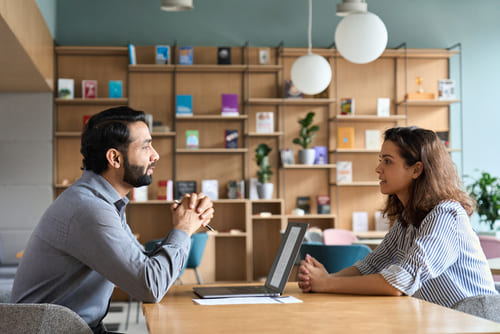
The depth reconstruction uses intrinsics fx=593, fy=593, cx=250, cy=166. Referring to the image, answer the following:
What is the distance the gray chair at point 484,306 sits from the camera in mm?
1826

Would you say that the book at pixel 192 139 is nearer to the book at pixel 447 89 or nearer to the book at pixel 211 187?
the book at pixel 211 187

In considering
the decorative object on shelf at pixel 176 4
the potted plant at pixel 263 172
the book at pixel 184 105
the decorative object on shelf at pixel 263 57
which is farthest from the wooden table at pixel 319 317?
the decorative object on shelf at pixel 263 57

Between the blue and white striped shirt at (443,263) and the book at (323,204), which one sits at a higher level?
the blue and white striped shirt at (443,263)

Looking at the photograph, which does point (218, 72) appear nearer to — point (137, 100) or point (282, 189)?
point (137, 100)

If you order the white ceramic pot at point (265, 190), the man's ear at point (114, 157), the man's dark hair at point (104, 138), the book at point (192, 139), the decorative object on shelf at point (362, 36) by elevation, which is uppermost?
the decorative object on shelf at point (362, 36)

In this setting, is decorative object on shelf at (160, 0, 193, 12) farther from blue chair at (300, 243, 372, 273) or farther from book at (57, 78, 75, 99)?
blue chair at (300, 243, 372, 273)

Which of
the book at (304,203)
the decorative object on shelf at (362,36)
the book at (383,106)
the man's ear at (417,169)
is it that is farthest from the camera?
the book at (383,106)

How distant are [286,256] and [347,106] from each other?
214 inches

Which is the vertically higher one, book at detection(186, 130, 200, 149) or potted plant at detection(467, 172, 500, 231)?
book at detection(186, 130, 200, 149)

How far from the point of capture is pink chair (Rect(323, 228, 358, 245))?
21.3 ft

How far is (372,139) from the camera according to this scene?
7.42 m

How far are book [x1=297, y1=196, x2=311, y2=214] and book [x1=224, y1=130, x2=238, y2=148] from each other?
3.41 ft

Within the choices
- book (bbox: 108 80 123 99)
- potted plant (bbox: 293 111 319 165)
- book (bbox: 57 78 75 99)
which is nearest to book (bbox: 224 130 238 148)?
potted plant (bbox: 293 111 319 165)

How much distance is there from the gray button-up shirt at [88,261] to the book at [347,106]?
5.57 meters
